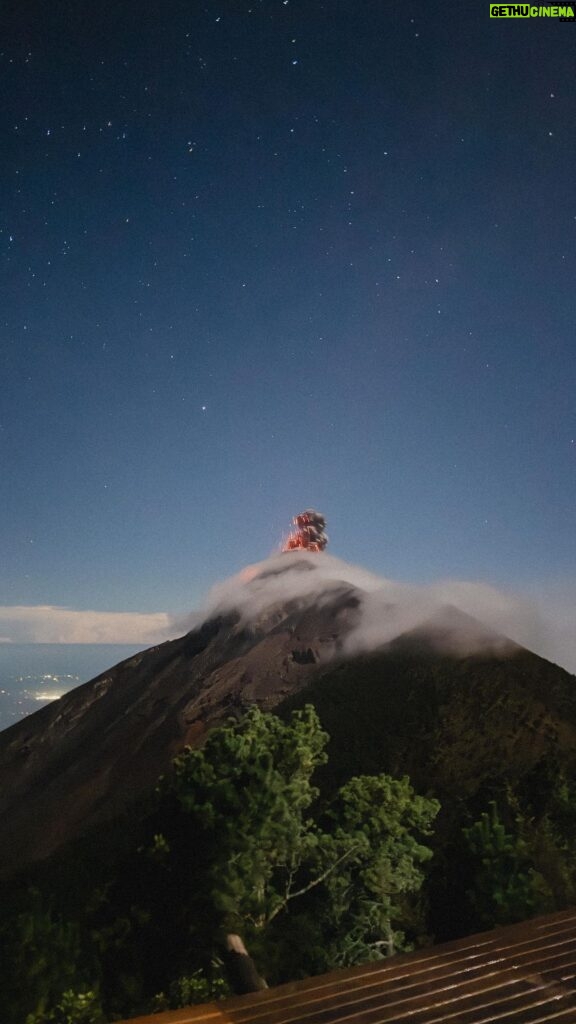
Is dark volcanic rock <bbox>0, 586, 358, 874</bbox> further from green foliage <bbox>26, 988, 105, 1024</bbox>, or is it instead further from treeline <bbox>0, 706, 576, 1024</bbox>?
→ green foliage <bbox>26, 988, 105, 1024</bbox>

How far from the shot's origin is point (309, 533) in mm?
111000

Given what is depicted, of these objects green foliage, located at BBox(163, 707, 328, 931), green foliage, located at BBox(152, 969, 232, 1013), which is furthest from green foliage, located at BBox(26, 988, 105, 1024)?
green foliage, located at BBox(163, 707, 328, 931)

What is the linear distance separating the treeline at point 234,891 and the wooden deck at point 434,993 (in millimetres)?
6545

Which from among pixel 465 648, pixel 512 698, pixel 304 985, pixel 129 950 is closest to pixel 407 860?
pixel 129 950

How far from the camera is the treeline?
37.1 ft

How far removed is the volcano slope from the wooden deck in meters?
32.9

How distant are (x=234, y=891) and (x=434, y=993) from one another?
7.26 metres

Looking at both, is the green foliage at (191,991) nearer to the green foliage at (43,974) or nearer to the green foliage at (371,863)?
the green foliage at (43,974)

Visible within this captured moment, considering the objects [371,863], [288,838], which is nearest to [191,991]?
[288,838]

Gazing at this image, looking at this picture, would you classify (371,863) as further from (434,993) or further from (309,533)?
A: (309,533)

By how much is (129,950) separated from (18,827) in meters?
75.2

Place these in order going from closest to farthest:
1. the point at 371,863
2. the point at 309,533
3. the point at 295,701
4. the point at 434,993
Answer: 1. the point at 434,993
2. the point at 371,863
3. the point at 295,701
4. the point at 309,533

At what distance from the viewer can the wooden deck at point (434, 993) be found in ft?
14.3

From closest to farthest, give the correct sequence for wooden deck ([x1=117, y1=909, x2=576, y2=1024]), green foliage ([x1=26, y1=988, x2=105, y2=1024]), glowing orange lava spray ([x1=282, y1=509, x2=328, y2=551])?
1. wooden deck ([x1=117, y1=909, x2=576, y2=1024])
2. green foliage ([x1=26, y1=988, x2=105, y2=1024])
3. glowing orange lava spray ([x1=282, y1=509, x2=328, y2=551])
